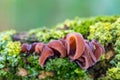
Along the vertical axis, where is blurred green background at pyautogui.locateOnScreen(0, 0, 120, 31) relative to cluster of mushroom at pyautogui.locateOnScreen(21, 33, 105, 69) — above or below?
above

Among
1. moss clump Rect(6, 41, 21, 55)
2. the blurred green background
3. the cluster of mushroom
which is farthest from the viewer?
the blurred green background

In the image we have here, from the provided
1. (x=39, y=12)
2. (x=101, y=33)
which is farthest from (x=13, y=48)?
(x=39, y=12)

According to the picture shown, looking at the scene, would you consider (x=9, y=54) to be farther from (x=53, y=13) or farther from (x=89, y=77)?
(x=53, y=13)

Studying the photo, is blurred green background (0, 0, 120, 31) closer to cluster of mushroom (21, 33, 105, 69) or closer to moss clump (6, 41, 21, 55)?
moss clump (6, 41, 21, 55)

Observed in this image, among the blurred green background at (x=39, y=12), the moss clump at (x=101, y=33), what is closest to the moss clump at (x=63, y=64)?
the moss clump at (x=101, y=33)

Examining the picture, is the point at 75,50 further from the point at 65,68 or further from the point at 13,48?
the point at 13,48

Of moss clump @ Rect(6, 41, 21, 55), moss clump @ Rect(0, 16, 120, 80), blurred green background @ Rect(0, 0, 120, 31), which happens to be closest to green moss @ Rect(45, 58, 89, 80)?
moss clump @ Rect(0, 16, 120, 80)

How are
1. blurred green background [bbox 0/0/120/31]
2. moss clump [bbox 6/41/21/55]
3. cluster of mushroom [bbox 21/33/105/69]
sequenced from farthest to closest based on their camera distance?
blurred green background [bbox 0/0/120/31], moss clump [bbox 6/41/21/55], cluster of mushroom [bbox 21/33/105/69]

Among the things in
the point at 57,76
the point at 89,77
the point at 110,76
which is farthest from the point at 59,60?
the point at 110,76

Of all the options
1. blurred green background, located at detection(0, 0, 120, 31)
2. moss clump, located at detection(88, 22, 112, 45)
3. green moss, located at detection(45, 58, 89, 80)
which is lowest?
green moss, located at detection(45, 58, 89, 80)

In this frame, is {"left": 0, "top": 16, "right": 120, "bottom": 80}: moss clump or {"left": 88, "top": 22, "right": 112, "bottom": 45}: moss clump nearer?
{"left": 0, "top": 16, "right": 120, "bottom": 80}: moss clump
